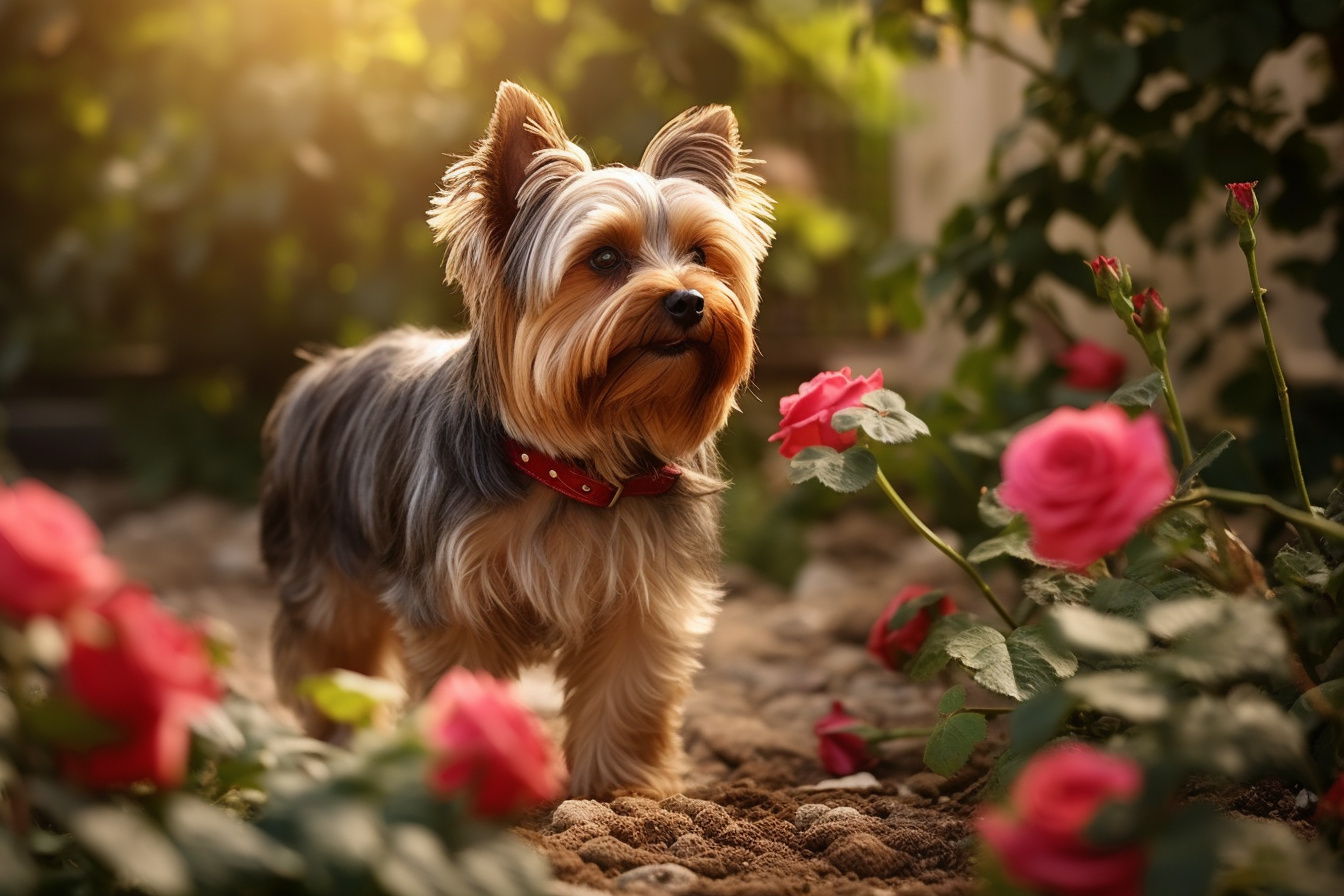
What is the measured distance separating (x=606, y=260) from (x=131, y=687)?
1649mm

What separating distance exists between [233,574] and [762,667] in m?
2.56

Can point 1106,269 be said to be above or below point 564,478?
above

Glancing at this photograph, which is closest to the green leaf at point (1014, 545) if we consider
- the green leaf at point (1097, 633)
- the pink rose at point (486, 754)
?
the green leaf at point (1097, 633)

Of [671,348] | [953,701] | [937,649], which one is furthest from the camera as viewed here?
[671,348]

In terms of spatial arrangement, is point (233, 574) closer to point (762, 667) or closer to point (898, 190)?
point (762, 667)

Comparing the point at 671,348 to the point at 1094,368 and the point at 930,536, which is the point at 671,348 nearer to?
the point at 930,536

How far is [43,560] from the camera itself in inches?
62.8

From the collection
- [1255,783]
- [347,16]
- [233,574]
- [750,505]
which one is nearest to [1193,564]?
[1255,783]

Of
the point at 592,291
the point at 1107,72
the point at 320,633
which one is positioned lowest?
the point at 320,633

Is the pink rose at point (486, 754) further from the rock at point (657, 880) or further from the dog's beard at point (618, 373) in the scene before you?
the dog's beard at point (618, 373)

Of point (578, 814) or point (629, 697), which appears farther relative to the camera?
point (629, 697)

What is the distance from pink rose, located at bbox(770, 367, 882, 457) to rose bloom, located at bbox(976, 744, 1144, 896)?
1.17 meters

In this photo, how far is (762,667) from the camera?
4.36m

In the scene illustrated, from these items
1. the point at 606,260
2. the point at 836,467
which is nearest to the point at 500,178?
the point at 606,260
